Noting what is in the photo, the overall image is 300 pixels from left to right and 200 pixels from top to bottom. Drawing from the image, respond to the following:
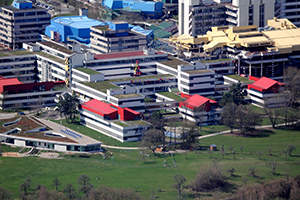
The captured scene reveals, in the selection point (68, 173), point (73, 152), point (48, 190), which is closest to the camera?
point (48, 190)

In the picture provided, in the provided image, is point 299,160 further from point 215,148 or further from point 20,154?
point 20,154

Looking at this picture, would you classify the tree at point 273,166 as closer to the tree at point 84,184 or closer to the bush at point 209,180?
the bush at point 209,180

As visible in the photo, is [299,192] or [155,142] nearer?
[299,192]

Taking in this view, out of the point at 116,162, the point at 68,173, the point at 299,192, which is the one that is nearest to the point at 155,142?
the point at 116,162

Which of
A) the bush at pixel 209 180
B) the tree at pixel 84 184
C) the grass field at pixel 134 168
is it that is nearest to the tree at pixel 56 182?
the grass field at pixel 134 168

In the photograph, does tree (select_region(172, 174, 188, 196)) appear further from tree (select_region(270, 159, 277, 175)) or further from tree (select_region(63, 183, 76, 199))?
tree (select_region(270, 159, 277, 175))

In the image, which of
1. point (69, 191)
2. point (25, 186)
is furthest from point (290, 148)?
point (25, 186)

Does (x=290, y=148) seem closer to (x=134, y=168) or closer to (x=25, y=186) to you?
(x=134, y=168)
